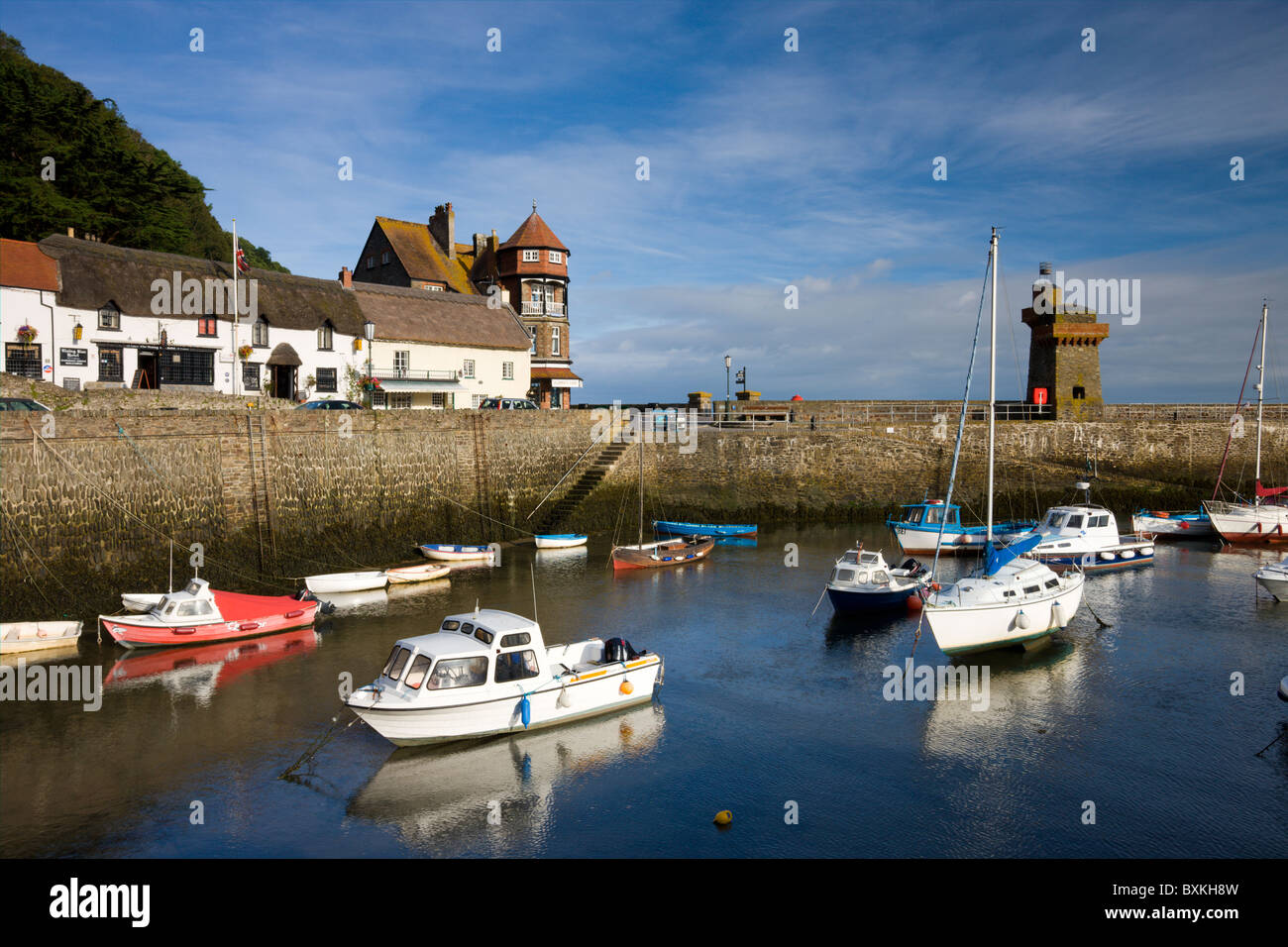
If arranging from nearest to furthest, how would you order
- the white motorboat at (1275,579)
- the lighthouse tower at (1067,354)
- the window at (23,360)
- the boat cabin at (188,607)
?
the boat cabin at (188,607) → the white motorboat at (1275,579) → the window at (23,360) → the lighthouse tower at (1067,354)

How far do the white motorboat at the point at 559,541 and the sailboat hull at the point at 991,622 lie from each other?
18810 millimetres

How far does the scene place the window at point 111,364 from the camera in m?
34.0

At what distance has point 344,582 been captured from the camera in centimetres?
2822

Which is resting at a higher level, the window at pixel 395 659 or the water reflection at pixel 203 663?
the window at pixel 395 659

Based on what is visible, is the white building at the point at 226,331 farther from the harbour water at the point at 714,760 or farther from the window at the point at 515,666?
the window at the point at 515,666

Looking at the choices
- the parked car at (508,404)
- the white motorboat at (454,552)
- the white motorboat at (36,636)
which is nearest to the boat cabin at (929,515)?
the white motorboat at (454,552)

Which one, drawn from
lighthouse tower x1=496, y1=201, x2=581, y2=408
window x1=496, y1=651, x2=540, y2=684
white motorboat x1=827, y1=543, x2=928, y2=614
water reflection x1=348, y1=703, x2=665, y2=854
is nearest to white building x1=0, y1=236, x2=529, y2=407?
lighthouse tower x1=496, y1=201, x2=581, y2=408

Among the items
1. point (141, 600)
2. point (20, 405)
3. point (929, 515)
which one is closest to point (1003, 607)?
point (929, 515)

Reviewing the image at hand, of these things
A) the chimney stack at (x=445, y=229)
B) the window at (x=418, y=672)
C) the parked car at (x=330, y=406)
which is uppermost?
the chimney stack at (x=445, y=229)
